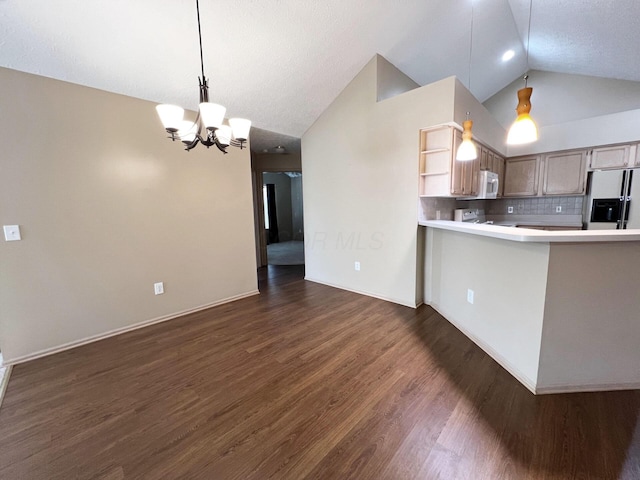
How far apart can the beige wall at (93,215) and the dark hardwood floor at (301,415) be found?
1.42 feet

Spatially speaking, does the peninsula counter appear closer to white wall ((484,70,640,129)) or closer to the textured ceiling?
the textured ceiling

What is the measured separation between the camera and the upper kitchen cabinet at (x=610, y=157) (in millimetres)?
3962

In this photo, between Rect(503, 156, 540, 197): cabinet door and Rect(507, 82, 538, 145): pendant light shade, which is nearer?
Rect(507, 82, 538, 145): pendant light shade

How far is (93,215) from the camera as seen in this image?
2.55m

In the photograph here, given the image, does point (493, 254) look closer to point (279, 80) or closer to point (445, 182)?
point (445, 182)

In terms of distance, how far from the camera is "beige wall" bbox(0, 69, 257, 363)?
222cm

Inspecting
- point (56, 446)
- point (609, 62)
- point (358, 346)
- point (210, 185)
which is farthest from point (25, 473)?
point (609, 62)

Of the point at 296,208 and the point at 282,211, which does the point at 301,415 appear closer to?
the point at 282,211

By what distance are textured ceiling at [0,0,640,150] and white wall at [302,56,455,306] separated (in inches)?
16.0

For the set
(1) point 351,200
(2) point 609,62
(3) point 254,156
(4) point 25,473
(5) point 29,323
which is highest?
(2) point 609,62

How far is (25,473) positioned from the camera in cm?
131

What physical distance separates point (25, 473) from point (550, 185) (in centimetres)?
688

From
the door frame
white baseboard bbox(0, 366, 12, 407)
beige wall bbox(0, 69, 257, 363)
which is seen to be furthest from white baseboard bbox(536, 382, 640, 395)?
the door frame

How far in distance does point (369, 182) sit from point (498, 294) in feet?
6.64
